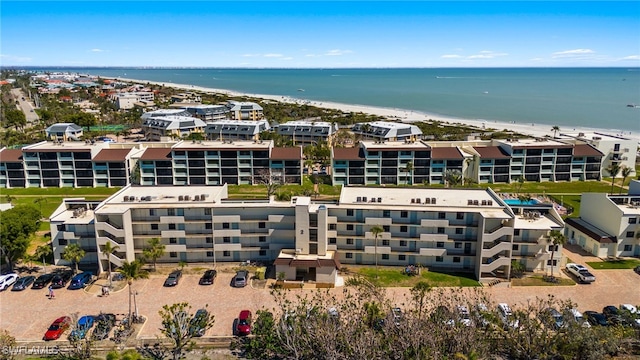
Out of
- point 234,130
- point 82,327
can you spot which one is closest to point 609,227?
point 82,327

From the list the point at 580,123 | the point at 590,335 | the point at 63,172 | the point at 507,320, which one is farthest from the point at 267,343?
the point at 580,123

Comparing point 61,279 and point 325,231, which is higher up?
point 325,231

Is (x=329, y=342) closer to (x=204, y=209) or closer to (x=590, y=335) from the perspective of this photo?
(x=590, y=335)

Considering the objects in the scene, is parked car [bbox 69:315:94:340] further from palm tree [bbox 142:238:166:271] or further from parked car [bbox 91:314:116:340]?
palm tree [bbox 142:238:166:271]

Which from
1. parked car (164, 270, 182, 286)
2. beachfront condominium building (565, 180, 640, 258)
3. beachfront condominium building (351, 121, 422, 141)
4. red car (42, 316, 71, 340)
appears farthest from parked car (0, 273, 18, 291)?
beachfront condominium building (351, 121, 422, 141)

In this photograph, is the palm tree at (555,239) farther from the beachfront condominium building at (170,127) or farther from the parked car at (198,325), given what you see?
the beachfront condominium building at (170,127)

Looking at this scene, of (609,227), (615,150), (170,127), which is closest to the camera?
(609,227)

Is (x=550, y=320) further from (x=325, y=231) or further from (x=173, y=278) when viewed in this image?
(x=173, y=278)
